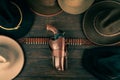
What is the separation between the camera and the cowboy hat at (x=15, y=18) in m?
1.03

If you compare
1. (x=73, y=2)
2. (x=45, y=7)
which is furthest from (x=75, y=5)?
(x=45, y=7)

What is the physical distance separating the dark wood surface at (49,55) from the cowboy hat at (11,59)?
3 centimetres

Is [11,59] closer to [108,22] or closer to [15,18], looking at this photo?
[15,18]

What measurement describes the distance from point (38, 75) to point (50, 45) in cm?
14

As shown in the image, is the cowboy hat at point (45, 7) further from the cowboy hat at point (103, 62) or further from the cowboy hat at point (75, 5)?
the cowboy hat at point (103, 62)

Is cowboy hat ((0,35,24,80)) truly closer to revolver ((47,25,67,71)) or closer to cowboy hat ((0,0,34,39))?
cowboy hat ((0,0,34,39))

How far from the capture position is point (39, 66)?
1.13 meters

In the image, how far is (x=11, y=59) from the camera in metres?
1.08

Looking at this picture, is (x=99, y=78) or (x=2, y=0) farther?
(x=99, y=78)

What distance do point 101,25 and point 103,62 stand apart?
0.14 meters

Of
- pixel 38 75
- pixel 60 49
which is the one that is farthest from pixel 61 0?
pixel 38 75

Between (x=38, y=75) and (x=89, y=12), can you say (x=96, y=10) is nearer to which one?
(x=89, y=12)

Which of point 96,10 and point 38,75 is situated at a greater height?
point 96,10

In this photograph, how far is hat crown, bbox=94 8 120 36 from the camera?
1.04 m
